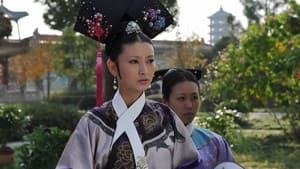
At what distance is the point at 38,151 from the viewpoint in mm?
6297

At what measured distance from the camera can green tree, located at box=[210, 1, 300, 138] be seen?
32.2ft

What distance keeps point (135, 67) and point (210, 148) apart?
511 millimetres

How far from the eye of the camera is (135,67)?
2.25 metres

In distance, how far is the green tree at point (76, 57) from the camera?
75.8 feet

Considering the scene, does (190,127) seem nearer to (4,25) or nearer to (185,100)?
(185,100)

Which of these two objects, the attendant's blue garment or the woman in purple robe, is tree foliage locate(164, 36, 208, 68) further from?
the woman in purple robe

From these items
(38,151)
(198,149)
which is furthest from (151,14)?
(38,151)

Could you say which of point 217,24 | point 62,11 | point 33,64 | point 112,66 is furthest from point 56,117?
point 217,24

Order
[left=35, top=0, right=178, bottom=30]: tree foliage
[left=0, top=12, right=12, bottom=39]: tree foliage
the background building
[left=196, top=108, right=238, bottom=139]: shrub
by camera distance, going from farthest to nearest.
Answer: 1. the background building
2. [left=35, top=0, right=178, bottom=30]: tree foliage
3. [left=0, top=12, right=12, bottom=39]: tree foliage
4. [left=196, top=108, right=238, bottom=139]: shrub

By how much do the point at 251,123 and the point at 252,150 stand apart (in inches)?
254

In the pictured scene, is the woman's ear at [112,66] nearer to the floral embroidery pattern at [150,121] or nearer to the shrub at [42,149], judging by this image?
the floral embroidery pattern at [150,121]

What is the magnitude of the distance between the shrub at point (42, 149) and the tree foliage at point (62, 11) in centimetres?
954

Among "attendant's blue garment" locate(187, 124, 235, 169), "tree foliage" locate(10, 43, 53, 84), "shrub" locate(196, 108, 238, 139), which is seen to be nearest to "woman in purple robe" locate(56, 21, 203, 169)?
"attendant's blue garment" locate(187, 124, 235, 169)

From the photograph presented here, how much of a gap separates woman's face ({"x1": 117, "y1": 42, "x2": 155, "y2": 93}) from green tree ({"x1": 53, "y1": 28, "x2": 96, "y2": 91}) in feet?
66.8
